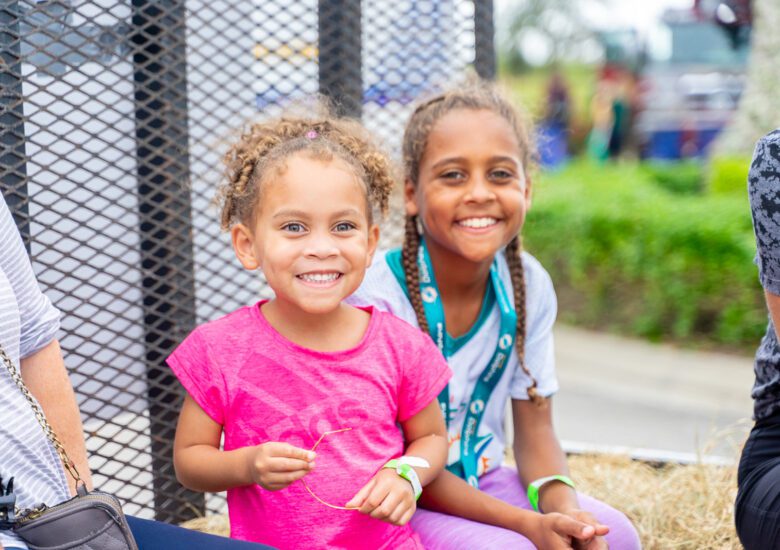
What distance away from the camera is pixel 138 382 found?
281 centimetres

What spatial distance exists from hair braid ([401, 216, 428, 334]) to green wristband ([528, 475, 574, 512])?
1.55 feet

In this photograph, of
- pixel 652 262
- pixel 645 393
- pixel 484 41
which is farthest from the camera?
pixel 652 262

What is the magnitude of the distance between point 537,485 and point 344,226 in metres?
0.87

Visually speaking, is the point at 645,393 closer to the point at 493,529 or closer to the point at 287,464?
the point at 493,529

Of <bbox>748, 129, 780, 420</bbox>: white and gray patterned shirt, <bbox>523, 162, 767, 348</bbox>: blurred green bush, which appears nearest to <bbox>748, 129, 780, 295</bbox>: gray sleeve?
<bbox>748, 129, 780, 420</bbox>: white and gray patterned shirt

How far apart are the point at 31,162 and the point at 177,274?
580 millimetres

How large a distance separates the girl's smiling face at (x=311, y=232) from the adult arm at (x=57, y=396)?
465 millimetres

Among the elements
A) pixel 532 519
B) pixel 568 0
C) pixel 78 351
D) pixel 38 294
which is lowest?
pixel 568 0

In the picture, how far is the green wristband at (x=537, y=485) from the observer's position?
247 cm

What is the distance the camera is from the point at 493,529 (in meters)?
2.25

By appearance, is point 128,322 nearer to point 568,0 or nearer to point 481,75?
point 481,75

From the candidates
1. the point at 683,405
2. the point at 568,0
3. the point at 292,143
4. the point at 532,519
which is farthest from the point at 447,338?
the point at 568,0

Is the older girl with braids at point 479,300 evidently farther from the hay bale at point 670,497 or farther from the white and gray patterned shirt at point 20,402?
the white and gray patterned shirt at point 20,402

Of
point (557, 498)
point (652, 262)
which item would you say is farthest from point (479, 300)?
point (652, 262)
